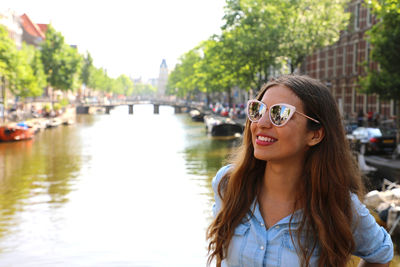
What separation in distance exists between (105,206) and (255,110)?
17.4 meters

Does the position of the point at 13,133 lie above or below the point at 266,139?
below

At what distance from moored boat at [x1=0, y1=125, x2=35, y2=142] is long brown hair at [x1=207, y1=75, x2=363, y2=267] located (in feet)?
142

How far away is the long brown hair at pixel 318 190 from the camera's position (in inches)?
98.0

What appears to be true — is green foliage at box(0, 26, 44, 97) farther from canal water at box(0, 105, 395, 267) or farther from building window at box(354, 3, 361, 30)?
building window at box(354, 3, 361, 30)

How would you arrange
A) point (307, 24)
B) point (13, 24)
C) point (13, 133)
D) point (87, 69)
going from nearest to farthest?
point (307, 24)
point (13, 133)
point (13, 24)
point (87, 69)

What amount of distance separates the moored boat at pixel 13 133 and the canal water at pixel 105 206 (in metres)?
5.20

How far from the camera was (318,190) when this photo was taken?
8.35 ft

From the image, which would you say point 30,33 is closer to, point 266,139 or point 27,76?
point 27,76

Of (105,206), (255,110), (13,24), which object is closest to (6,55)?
(105,206)

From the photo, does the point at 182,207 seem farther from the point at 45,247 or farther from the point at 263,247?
the point at 263,247

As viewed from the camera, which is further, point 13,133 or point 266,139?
point 13,133

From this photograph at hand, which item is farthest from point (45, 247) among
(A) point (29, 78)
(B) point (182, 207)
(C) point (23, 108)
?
(C) point (23, 108)

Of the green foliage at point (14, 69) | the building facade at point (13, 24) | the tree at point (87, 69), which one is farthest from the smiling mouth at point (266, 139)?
the tree at point (87, 69)

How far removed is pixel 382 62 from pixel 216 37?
16.7m
